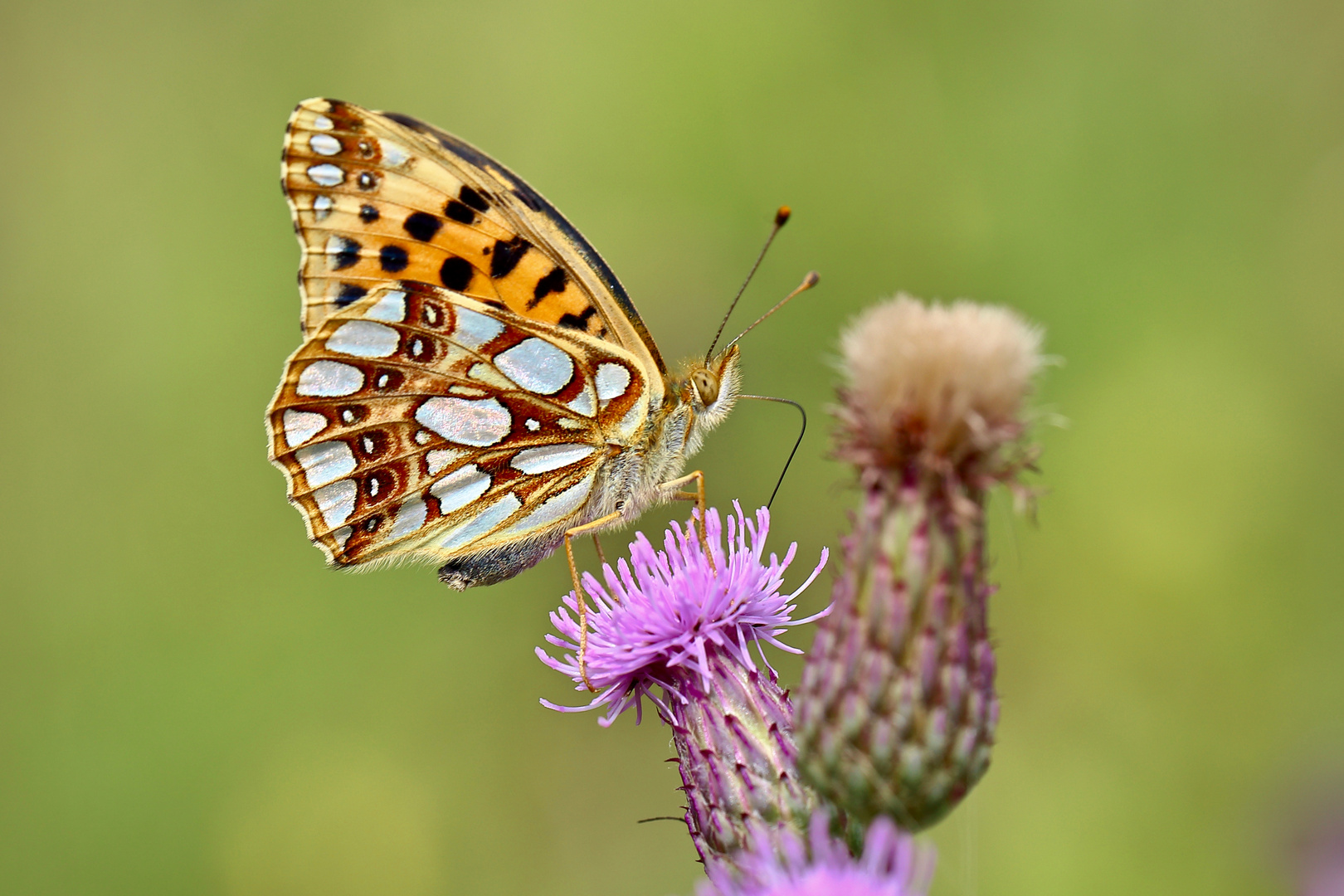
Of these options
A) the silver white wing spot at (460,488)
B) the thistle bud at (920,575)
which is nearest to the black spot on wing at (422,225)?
the silver white wing spot at (460,488)

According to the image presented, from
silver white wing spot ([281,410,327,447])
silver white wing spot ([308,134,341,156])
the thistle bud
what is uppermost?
silver white wing spot ([308,134,341,156])

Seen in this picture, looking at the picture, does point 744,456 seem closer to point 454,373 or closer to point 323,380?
point 454,373

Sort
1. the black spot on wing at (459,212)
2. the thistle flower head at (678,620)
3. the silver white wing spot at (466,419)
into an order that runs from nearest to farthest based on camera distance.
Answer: the thistle flower head at (678,620) → the silver white wing spot at (466,419) → the black spot on wing at (459,212)

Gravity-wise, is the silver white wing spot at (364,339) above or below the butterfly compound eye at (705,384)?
above

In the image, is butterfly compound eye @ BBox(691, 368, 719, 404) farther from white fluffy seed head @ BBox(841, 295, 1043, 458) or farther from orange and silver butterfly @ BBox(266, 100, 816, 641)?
white fluffy seed head @ BBox(841, 295, 1043, 458)

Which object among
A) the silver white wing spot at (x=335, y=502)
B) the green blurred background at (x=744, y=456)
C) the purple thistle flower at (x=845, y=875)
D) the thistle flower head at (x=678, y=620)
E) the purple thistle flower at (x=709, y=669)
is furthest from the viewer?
the green blurred background at (x=744, y=456)

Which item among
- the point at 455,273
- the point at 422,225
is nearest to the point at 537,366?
the point at 455,273

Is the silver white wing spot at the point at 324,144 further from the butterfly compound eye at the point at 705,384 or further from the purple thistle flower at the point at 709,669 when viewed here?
the purple thistle flower at the point at 709,669

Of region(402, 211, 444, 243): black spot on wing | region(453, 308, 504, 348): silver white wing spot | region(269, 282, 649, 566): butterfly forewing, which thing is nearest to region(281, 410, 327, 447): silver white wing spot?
region(269, 282, 649, 566): butterfly forewing
